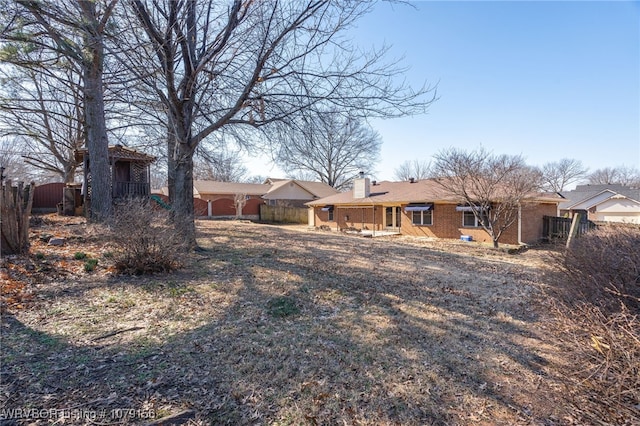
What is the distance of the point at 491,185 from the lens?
13.8 m

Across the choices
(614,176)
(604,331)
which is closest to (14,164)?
(604,331)

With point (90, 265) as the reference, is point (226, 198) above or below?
above

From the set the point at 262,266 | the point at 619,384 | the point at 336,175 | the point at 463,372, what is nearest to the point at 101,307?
the point at 262,266

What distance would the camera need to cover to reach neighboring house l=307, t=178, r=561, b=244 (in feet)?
52.1

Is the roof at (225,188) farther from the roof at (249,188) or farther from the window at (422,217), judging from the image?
the window at (422,217)

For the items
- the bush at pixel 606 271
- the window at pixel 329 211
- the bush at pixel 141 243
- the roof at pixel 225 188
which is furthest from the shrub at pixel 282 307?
the roof at pixel 225 188

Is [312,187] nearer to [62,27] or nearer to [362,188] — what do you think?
[362,188]

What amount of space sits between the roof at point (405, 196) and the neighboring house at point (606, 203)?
14.7 meters

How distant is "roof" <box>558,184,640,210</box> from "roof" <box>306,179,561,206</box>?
17.4 metres

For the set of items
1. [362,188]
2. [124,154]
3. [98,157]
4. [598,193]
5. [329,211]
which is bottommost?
[329,211]

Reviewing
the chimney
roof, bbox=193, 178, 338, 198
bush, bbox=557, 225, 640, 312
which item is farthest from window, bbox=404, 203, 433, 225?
roof, bbox=193, 178, 338, 198

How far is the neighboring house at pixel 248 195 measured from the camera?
3147 cm

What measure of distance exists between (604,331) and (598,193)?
122 feet

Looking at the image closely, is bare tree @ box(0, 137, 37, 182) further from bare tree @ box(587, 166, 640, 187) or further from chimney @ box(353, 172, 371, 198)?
bare tree @ box(587, 166, 640, 187)
